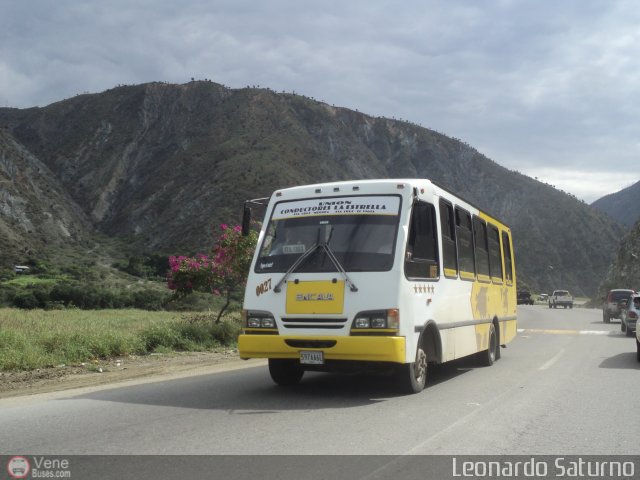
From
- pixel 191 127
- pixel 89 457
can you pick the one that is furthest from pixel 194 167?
pixel 89 457

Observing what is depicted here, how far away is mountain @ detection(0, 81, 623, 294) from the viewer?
84.6 metres

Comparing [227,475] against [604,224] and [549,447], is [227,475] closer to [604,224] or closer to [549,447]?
[549,447]

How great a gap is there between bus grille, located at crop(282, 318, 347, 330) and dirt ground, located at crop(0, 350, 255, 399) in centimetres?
386

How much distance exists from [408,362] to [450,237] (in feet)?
9.39

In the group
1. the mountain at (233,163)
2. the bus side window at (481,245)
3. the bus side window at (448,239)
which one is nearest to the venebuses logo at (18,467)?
the bus side window at (448,239)

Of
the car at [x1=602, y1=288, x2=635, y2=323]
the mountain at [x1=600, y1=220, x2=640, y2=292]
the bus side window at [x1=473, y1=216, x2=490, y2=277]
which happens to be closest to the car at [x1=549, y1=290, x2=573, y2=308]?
the mountain at [x1=600, y1=220, x2=640, y2=292]

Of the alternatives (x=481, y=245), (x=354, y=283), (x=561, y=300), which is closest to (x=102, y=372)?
(x=354, y=283)

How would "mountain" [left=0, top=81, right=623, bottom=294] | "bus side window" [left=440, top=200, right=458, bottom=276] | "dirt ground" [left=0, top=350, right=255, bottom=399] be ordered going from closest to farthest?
"bus side window" [left=440, top=200, right=458, bottom=276] < "dirt ground" [left=0, top=350, right=255, bottom=399] < "mountain" [left=0, top=81, right=623, bottom=294]

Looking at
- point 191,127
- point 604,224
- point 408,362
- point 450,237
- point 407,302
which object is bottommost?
point 408,362

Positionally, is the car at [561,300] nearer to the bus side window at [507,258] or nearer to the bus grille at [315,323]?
the bus side window at [507,258]

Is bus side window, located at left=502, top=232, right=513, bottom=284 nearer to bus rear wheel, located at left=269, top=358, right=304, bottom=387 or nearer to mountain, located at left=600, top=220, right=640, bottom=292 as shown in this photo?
bus rear wheel, located at left=269, top=358, right=304, bottom=387

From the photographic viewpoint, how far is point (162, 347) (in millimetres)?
15617

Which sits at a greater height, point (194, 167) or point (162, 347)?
point (194, 167)

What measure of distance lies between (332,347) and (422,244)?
2.08 metres
